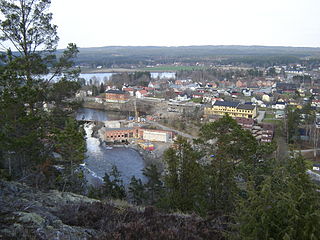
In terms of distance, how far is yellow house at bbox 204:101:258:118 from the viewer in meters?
16.0

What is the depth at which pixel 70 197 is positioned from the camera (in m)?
3.00

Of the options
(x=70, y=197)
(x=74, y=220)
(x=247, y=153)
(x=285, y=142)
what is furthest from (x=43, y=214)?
(x=285, y=142)

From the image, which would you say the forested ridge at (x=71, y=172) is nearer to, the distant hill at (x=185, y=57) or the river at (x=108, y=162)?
the river at (x=108, y=162)

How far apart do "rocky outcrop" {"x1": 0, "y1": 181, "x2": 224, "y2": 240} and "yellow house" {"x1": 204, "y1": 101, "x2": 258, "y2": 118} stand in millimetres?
14016

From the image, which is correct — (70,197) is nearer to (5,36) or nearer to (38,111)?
(38,111)

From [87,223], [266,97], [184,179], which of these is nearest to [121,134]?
[184,179]

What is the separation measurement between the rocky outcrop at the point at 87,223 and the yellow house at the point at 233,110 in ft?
46.0

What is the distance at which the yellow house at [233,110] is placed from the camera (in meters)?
16.0

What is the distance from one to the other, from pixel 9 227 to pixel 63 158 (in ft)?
9.30

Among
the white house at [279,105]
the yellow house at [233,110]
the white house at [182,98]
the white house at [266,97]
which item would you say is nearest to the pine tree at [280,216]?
the yellow house at [233,110]

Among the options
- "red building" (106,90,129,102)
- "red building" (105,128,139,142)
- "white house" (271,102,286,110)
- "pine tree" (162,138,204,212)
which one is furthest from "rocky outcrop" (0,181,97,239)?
"red building" (106,90,129,102)

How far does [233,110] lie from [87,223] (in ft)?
49.6

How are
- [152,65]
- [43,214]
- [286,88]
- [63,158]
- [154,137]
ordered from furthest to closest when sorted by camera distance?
[152,65] → [286,88] → [154,137] → [63,158] → [43,214]

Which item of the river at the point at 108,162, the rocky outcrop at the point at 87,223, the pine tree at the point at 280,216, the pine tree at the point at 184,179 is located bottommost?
the river at the point at 108,162
